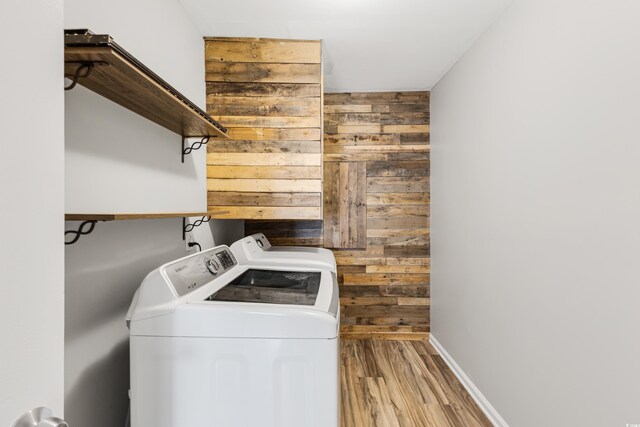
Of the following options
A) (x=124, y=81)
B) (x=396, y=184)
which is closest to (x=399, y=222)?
(x=396, y=184)

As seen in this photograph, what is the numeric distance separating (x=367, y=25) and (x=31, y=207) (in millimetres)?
2088

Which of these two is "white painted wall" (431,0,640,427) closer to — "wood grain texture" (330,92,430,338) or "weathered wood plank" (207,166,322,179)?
"wood grain texture" (330,92,430,338)

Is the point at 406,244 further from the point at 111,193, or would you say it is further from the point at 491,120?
the point at 111,193

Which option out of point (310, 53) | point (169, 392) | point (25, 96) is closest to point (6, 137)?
point (25, 96)

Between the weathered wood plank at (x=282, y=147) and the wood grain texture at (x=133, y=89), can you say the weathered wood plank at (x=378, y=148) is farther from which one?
the wood grain texture at (x=133, y=89)

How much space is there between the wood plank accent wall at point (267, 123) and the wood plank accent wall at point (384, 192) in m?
1.09

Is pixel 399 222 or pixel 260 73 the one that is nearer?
pixel 260 73

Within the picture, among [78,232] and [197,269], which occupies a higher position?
[78,232]

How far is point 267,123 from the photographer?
2182 millimetres

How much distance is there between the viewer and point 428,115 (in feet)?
10.7

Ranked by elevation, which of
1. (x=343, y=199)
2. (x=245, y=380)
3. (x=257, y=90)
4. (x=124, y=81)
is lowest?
(x=245, y=380)

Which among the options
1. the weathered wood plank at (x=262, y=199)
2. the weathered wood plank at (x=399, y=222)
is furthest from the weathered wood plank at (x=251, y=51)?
the weathered wood plank at (x=399, y=222)

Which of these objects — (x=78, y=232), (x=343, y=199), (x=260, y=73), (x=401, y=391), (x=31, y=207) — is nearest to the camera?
(x=31, y=207)

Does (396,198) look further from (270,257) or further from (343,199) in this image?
(270,257)
